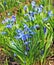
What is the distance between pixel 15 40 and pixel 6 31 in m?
0.28

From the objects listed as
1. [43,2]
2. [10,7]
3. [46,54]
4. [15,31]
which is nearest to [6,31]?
[15,31]

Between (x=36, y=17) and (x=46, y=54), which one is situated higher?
(x=36, y=17)

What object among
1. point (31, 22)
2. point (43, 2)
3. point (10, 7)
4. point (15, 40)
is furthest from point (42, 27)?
point (10, 7)

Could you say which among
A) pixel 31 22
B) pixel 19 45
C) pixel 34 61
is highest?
pixel 31 22

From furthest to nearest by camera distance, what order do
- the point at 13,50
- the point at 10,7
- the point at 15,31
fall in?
the point at 10,7 → the point at 15,31 → the point at 13,50

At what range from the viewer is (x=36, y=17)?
9.56 feet

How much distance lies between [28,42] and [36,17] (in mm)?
394

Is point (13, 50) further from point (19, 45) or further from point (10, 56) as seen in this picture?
point (10, 56)

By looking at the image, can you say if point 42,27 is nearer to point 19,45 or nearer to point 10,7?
point 19,45

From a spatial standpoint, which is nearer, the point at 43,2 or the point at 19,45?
the point at 19,45

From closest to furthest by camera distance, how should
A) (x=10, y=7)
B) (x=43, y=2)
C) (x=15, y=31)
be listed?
(x=15, y=31), (x=43, y=2), (x=10, y=7)

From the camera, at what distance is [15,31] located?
9.23ft

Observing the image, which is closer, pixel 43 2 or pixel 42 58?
pixel 42 58

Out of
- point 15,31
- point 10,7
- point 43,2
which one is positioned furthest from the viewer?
point 10,7
